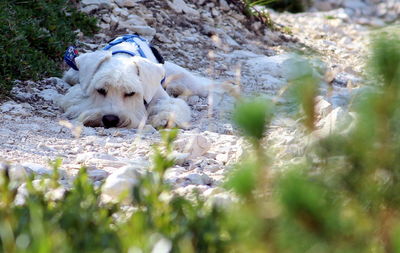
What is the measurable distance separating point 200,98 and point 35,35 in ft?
6.40

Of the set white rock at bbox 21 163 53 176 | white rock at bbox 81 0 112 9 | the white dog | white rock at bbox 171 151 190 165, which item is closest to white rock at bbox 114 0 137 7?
white rock at bbox 81 0 112 9

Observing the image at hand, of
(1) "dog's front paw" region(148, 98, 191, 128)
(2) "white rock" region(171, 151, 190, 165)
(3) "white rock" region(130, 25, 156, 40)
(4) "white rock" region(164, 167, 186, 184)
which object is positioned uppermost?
(4) "white rock" region(164, 167, 186, 184)

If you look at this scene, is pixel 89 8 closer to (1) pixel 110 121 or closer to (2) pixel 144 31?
(2) pixel 144 31

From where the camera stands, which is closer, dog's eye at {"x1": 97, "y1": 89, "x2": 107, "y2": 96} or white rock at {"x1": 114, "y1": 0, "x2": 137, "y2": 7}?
dog's eye at {"x1": 97, "y1": 89, "x2": 107, "y2": 96}

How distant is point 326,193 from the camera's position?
2.10 m

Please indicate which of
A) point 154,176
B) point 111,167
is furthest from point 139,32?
point 154,176

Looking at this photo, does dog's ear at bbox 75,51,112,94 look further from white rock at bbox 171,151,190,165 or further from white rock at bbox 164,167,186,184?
white rock at bbox 164,167,186,184

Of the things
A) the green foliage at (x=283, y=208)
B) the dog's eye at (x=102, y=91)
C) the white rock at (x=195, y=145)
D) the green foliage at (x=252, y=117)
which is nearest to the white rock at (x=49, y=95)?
the dog's eye at (x=102, y=91)

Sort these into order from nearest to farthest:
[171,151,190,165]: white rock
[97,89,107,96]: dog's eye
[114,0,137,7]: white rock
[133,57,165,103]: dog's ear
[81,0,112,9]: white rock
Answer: [171,151,190,165]: white rock < [97,89,107,96]: dog's eye < [133,57,165,103]: dog's ear < [81,0,112,9]: white rock < [114,0,137,7]: white rock

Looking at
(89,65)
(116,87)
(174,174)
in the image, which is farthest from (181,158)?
(89,65)

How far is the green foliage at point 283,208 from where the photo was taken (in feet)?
6.17

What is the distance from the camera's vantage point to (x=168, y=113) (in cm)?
685

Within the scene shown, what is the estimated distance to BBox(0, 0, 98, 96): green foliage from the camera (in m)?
7.66

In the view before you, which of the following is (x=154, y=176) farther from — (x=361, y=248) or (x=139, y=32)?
(x=139, y=32)
